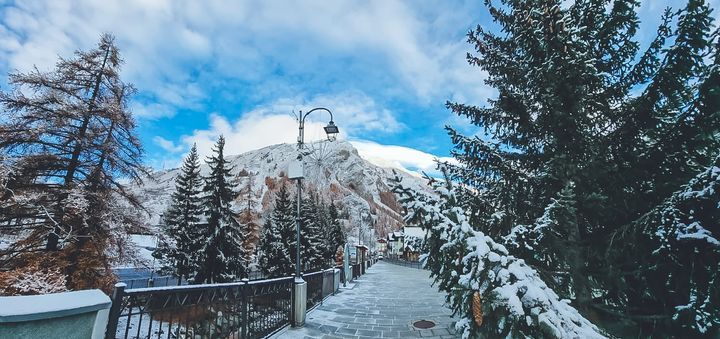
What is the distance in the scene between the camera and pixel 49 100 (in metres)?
11.1

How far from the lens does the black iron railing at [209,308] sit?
4.02 m

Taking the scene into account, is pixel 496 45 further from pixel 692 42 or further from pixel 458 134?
pixel 692 42

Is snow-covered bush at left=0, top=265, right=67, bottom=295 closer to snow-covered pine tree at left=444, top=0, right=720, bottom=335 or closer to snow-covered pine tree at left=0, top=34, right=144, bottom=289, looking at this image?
snow-covered pine tree at left=0, top=34, right=144, bottom=289

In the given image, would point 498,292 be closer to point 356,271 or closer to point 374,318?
point 374,318

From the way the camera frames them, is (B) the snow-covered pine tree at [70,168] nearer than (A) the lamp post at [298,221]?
No

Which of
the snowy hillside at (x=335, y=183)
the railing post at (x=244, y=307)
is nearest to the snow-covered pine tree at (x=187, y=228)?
the railing post at (x=244, y=307)

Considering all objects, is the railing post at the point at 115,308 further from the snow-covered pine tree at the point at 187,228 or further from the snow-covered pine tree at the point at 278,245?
the snow-covered pine tree at the point at 278,245

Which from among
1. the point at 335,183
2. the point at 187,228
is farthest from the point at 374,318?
the point at 335,183

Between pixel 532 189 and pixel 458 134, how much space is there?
1.52 meters

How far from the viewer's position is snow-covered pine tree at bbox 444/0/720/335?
12.9 feet

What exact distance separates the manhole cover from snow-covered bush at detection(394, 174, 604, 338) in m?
5.51

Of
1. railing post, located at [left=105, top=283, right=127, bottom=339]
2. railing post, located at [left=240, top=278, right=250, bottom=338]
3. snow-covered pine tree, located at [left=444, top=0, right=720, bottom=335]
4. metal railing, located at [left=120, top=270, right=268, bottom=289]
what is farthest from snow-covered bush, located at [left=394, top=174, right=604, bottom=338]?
metal railing, located at [left=120, top=270, right=268, bottom=289]

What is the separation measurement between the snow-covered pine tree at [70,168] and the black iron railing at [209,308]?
264 inches

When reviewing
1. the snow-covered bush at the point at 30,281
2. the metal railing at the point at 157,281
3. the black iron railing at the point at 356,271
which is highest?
the snow-covered bush at the point at 30,281
